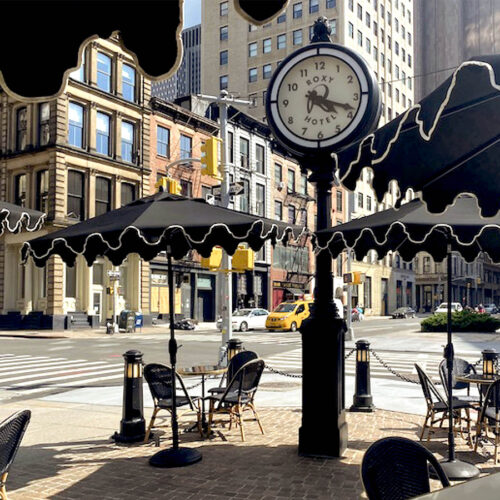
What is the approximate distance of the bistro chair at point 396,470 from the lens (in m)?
3.39

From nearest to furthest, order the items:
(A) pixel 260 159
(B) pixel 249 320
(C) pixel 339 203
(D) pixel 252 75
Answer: (B) pixel 249 320
(A) pixel 260 159
(C) pixel 339 203
(D) pixel 252 75

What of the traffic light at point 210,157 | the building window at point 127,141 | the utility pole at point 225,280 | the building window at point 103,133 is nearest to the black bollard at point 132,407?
the utility pole at point 225,280

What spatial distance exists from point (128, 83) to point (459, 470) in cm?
3823

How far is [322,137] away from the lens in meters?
7.17

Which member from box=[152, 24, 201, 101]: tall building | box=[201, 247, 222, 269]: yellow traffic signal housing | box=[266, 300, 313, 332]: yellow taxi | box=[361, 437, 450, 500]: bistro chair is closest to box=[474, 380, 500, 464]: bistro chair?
box=[361, 437, 450, 500]: bistro chair

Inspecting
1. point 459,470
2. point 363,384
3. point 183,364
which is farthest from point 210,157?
point 459,470

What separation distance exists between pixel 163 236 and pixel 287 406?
205 inches

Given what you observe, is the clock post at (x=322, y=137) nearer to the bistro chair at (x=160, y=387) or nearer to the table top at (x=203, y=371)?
the table top at (x=203, y=371)

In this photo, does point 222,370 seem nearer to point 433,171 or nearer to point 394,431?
point 394,431

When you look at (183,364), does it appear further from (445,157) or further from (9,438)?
(445,157)

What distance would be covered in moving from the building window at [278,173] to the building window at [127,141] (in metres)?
17.1

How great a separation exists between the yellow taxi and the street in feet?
28.1

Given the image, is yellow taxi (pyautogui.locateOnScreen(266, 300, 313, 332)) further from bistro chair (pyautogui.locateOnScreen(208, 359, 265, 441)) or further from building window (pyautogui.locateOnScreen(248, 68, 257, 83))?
building window (pyautogui.locateOnScreen(248, 68, 257, 83))

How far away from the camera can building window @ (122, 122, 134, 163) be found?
39.7 metres
